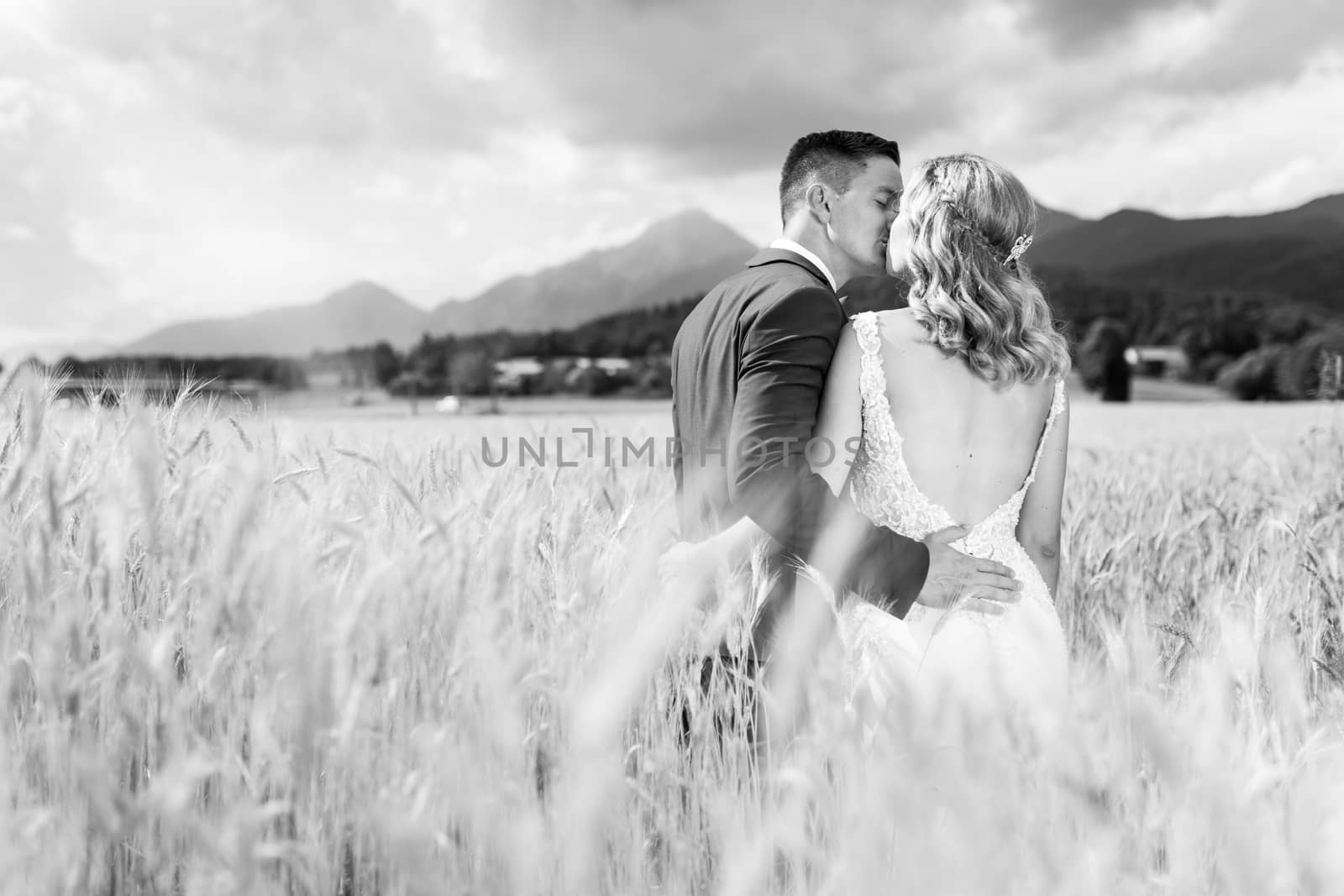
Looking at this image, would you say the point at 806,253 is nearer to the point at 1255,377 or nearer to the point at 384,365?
the point at 1255,377

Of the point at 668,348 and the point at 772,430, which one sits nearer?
the point at 772,430

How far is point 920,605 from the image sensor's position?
2227mm

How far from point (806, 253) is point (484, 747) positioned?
1843 mm

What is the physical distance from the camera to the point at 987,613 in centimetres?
225

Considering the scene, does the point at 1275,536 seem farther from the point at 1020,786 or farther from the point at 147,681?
the point at 147,681

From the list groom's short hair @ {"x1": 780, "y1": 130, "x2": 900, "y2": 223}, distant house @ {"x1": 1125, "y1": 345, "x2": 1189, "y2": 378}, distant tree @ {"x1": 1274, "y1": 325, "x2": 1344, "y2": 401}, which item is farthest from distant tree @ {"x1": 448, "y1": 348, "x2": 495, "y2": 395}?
groom's short hair @ {"x1": 780, "y1": 130, "x2": 900, "y2": 223}

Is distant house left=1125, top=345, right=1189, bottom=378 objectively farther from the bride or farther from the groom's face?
the bride

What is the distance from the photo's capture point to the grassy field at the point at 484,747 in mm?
1012

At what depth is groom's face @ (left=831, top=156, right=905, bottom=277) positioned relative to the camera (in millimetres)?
2750

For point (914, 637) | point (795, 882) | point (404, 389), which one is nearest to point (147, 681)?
point (795, 882)

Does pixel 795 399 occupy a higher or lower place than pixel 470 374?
higher

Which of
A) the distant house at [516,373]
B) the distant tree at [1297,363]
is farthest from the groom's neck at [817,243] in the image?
the distant house at [516,373]

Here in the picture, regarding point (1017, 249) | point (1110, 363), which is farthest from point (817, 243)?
point (1110, 363)

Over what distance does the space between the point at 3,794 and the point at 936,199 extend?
2.09 meters
